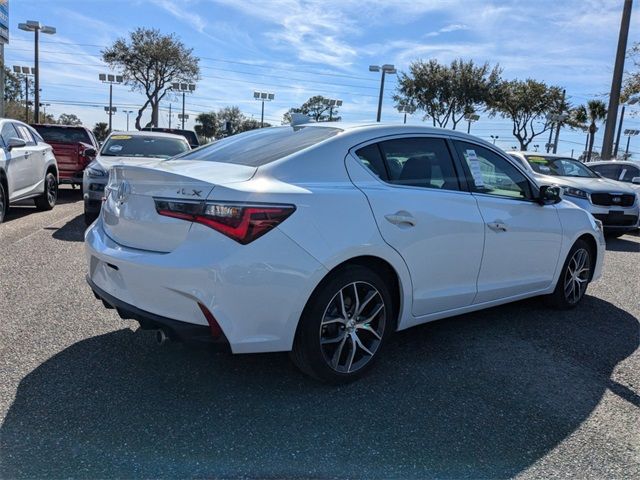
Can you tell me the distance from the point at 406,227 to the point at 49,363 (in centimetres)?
243

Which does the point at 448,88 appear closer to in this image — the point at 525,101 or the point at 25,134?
the point at 525,101

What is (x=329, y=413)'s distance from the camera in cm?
310

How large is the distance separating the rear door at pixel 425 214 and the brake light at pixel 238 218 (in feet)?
2.36

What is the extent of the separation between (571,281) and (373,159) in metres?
2.80

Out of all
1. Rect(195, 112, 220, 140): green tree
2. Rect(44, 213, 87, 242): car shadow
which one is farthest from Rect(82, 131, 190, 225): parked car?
Rect(195, 112, 220, 140): green tree

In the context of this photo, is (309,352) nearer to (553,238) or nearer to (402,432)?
(402,432)

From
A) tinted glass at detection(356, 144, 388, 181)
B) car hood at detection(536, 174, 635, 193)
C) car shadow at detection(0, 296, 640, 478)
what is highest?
tinted glass at detection(356, 144, 388, 181)

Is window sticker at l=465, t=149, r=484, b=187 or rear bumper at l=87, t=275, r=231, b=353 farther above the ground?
window sticker at l=465, t=149, r=484, b=187

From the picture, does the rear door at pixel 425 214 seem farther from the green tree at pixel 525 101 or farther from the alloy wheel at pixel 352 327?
the green tree at pixel 525 101

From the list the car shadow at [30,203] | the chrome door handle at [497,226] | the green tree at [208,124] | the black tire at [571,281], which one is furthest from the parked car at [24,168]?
the green tree at [208,124]

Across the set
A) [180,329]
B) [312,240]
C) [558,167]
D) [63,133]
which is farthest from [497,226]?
[63,133]

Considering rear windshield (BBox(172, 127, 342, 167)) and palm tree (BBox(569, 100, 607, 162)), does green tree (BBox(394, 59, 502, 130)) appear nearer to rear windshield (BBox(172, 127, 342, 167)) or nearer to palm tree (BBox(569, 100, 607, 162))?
palm tree (BBox(569, 100, 607, 162))

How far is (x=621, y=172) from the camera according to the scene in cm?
1342

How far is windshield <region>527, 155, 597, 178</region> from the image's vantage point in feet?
37.0
